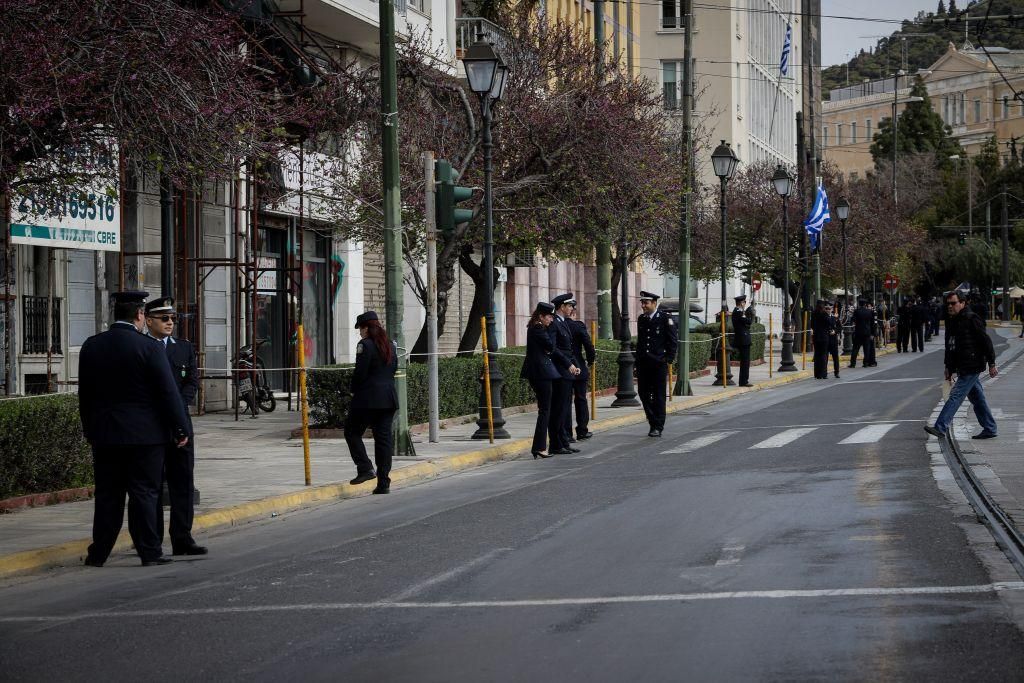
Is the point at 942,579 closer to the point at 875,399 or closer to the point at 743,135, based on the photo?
the point at 875,399

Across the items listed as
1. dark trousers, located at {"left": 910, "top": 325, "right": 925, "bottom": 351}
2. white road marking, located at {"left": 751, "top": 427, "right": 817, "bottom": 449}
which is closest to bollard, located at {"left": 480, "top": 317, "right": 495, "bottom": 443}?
white road marking, located at {"left": 751, "top": 427, "right": 817, "bottom": 449}

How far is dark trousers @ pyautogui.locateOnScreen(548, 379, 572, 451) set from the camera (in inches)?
785

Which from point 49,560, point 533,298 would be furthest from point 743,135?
point 49,560

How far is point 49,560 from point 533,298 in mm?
37448

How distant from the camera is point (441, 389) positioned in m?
23.3

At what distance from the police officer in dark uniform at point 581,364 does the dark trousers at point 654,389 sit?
79 centimetres

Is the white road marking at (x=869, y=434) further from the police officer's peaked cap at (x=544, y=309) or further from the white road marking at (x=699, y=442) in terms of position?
the police officer's peaked cap at (x=544, y=309)

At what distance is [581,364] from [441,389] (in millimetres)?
2858

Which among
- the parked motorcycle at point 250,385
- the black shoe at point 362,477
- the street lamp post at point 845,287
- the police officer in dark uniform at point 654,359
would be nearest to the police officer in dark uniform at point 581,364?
the police officer in dark uniform at point 654,359

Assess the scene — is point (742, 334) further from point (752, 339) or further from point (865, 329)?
point (752, 339)

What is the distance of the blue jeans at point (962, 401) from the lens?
755 inches

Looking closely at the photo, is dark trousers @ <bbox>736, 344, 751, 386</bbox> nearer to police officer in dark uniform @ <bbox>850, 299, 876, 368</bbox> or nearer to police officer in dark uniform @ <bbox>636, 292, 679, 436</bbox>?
police officer in dark uniform @ <bbox>850, 299, 876, 368</bbox>

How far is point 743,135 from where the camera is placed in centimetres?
7606

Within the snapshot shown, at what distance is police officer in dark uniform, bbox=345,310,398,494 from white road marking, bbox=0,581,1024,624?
6.51 m
